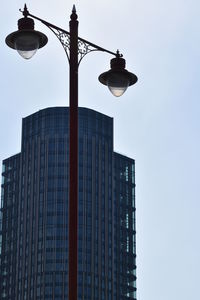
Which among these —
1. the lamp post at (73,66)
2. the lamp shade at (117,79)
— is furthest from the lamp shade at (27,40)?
the lamp shade at (117,79)

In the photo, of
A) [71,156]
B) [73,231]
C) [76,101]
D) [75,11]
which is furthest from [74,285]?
[75,11]

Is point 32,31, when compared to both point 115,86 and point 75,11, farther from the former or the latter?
point 115,86

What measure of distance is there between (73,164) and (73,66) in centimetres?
190

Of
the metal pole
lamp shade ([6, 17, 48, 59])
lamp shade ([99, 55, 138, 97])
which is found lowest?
the metal pole

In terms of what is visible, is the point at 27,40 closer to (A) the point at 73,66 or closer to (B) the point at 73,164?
(A) the point at 73,66

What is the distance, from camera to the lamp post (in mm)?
13695

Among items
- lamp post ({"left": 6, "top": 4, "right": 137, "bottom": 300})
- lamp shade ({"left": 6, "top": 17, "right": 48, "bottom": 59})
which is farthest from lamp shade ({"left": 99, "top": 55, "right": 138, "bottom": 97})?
lamp shade ({"left": 6, "top": 17, "right": 48, "bottom": 59})

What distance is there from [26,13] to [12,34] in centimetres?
71

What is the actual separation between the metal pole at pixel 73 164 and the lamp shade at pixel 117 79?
894 millimetres

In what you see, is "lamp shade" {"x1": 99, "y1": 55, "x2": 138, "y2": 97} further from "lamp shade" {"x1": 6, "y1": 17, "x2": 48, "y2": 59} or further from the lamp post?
"lamp shade" {"x1": 6, "y1": 17, "x2": 48, "y2": 59}

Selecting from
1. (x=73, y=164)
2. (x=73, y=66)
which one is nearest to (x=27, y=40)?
(x=73, y=66)

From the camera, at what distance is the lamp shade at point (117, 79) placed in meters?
15.5

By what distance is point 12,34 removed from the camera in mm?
14734

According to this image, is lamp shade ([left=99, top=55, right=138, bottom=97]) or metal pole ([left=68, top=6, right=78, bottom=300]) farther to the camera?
lamp shade ([left=99, top=55, right=138, bottom=97])
